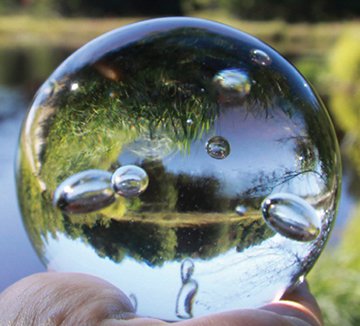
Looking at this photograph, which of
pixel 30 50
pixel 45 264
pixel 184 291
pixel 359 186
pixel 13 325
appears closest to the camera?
pixel 13 325

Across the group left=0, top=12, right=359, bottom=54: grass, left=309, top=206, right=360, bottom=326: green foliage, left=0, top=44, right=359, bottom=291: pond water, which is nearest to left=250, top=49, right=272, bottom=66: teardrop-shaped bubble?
left=0, top=44, right=359, bottom=291: pond water

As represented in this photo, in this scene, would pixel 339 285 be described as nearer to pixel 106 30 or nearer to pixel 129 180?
pixel 129 180

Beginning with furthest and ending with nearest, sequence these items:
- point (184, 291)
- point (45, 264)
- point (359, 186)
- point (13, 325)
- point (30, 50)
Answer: point (30, 50), point (359, 186), point (45, 264), point (184, 291), point (13, 325)

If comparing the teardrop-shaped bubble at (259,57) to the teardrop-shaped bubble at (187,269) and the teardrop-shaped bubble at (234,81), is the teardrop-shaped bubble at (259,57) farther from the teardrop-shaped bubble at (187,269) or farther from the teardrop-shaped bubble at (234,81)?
the teardrop-shaped bubble at (187,269)

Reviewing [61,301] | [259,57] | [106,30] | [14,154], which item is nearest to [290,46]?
[106,30]

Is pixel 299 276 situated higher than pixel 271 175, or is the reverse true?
pixel 271 175

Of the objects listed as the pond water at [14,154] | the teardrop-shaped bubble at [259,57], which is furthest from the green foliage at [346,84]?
the teardrop-shaped bubble at [259,57]

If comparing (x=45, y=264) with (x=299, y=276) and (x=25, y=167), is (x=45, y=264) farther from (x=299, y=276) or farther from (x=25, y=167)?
(x=299, y=276)

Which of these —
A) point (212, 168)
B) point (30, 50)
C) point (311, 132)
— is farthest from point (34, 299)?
point (30, 50)
